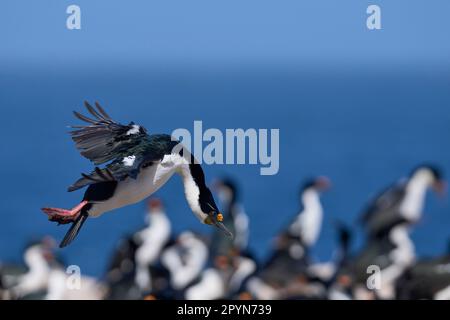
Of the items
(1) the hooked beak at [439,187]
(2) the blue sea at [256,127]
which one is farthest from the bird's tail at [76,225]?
(1) the hooked beak at [439,187]

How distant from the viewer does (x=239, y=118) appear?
196 feet

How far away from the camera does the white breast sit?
19.9 feet

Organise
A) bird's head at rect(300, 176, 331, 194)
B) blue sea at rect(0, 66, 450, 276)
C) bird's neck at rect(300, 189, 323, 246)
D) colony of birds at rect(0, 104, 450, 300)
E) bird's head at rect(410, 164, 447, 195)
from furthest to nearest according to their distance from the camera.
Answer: blue sea at rect(0, 66, 450, 276), bird's head at rect(300, 176, 331, 194), bird's neck at rect(300, 189, 323, 246), bird's head at rect(410, 164, 447, 195), colony of birds at rect(0, 104, 450, 300)

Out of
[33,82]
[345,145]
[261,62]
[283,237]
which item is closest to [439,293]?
[283,237]

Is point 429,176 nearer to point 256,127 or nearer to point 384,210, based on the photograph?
point 384,210

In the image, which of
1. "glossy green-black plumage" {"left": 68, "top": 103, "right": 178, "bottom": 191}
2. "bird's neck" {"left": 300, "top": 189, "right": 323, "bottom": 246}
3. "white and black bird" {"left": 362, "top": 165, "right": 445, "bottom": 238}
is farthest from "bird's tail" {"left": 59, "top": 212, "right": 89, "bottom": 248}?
"bird's neck" {"left": 300, "top": 189, "right": 323, "bottom": 246}

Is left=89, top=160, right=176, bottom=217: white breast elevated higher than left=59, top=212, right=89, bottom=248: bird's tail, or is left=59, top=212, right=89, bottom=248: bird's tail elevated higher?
left=89, top=160, right=176, bottom=217: white breast

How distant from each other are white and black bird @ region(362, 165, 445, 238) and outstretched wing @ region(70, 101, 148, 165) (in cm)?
670

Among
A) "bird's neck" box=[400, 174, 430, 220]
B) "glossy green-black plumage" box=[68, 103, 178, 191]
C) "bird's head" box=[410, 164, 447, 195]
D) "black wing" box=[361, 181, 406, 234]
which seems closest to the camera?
"glossy green-black plumage" box=[68, 103, 178, 191]

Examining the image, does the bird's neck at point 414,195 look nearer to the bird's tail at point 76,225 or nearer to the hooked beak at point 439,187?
the hooked beak at point 439,187

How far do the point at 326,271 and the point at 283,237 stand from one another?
50.4 inches

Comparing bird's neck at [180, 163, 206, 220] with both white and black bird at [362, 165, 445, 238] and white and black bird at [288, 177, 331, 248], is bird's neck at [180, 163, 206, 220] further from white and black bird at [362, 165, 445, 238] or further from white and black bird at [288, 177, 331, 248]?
white and black bird at [288, 177, 331, 248]

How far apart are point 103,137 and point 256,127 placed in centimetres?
4553
